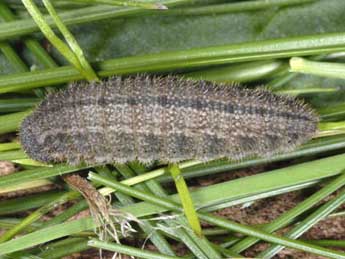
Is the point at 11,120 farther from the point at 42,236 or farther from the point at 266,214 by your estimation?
the point at 266,214

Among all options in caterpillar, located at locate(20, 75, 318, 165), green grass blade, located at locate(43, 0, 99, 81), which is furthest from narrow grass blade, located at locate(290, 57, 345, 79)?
green grass blade, located at locate(43, 0, 99, 81)

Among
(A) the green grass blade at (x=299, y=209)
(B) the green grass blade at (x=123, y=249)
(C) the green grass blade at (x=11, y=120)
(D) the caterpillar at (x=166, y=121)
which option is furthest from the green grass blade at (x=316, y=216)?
(C) the green grass blade at (x=11, y=120)

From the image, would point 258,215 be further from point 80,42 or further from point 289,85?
point 80,42

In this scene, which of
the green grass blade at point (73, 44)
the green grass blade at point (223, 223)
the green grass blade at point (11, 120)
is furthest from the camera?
the green grass blade at point (11, 120)

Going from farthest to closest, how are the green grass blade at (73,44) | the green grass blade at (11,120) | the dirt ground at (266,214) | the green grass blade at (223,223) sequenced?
the dirt ground at (266,214) → the green grass blade at (11,120) → the green grass blade at (223,223) → the green grass blade at (73,44)

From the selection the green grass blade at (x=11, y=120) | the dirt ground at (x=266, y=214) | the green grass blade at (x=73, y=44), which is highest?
the green grass blade at (x=73, y=44)

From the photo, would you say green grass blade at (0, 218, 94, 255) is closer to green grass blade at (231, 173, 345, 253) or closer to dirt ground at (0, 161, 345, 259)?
dirt ground at (0, 161, 345, 259)

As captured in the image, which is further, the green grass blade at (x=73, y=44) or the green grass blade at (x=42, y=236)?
the green grass blade at (x=42, y=236)

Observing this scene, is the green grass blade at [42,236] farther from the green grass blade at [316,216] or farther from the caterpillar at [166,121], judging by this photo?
the green grass blade at [316,216]

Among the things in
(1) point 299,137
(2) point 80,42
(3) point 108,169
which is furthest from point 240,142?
(2) point 80,42
